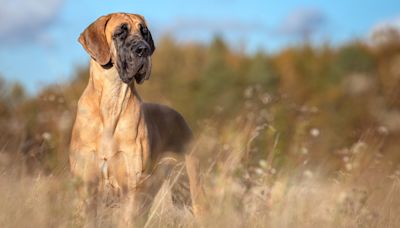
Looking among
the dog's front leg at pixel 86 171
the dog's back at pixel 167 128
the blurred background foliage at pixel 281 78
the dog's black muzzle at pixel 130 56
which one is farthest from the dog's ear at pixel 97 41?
the blurred background foliage at pixel 281 78

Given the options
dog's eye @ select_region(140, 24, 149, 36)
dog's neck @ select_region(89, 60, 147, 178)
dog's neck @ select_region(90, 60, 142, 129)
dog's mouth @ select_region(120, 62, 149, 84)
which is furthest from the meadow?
dog's eye @ select_region(140, 24, 149, 36)

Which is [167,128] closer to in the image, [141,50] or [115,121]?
[115,121]

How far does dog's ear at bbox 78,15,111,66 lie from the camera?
614 centimetres

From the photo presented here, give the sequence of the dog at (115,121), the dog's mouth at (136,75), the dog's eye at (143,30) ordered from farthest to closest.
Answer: the dog's eye at (143,30)
the dog's mouth at (136,75)
the dog at (115,121)

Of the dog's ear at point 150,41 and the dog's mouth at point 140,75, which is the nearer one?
the dog's mouth at point 140,75

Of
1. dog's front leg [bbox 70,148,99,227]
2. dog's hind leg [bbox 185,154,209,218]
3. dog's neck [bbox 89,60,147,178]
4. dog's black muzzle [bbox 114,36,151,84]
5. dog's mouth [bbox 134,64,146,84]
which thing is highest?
dog's black muzzle [bbox 114,36,151,84]

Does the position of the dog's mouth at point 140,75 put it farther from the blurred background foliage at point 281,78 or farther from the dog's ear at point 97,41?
the blurred background foliage at point 281,78

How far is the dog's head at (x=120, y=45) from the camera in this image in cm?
616

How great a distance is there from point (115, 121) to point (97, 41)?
0.70 meters

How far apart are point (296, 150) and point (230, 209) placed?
124 inches

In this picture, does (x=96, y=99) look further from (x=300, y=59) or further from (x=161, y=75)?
(x=300, y=59)

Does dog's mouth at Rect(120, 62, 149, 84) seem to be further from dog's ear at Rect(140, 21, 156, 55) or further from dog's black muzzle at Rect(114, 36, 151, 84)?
dog's ear at Rect(140, 21, 156, 55)

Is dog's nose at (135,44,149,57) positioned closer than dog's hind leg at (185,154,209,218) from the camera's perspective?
Yes

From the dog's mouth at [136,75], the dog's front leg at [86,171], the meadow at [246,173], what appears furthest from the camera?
the dog's mouth at [136,75]
